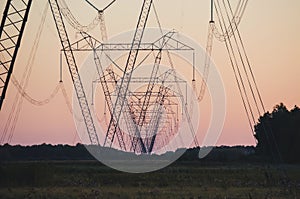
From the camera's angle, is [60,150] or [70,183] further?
[60,150]

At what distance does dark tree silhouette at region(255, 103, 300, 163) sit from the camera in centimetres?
8844

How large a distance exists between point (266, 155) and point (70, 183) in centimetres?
5821

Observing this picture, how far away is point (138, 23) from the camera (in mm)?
53000

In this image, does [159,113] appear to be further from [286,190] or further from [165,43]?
[286,190]

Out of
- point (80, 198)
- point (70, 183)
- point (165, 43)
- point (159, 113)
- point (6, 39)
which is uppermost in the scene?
point (159, 113)

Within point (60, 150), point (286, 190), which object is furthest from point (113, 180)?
point (60, 150)

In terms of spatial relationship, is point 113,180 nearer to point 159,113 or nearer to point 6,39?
point 6,39

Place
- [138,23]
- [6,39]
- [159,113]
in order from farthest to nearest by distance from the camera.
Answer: [159,113] < [138,23] < [6,39]

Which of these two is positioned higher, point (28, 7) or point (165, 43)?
point (165, 43)

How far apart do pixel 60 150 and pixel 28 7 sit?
423 feet

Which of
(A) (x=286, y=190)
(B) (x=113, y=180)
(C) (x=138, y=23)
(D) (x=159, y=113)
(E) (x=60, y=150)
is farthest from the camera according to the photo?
(E) (x=60, y=150)

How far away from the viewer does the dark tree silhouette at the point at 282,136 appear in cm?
8844

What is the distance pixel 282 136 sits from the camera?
92562mm

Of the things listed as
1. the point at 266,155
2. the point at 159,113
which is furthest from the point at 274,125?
the point at 159,113
